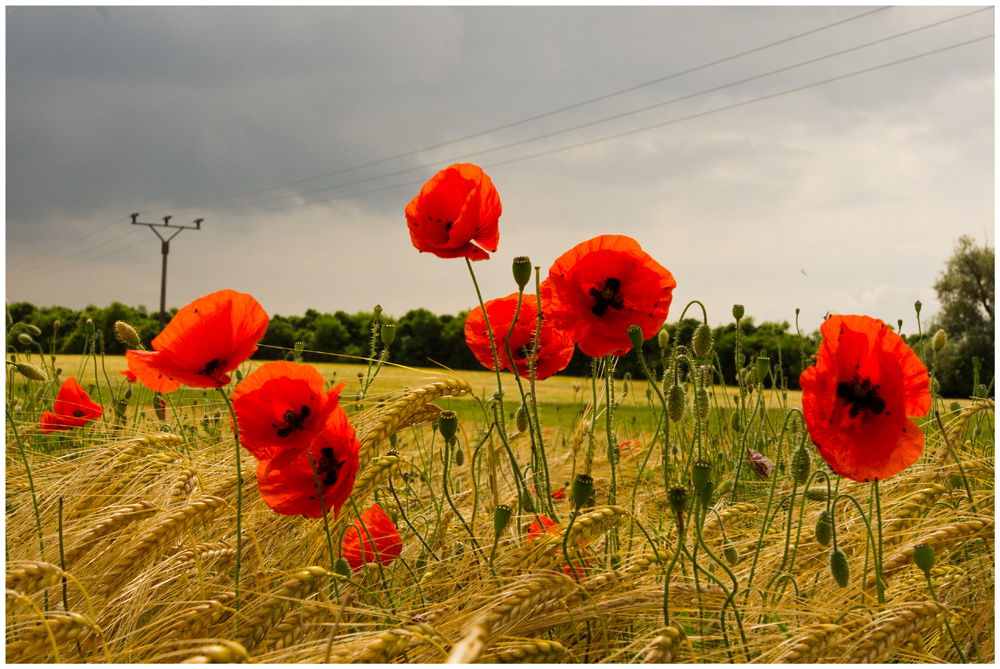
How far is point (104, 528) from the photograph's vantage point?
4.47 ft

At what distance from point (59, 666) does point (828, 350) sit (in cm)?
133

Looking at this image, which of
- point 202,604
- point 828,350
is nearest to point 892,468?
point 828,350

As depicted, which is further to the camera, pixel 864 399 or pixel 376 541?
pixel 376 541

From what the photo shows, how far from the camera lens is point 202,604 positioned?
1.12 metres

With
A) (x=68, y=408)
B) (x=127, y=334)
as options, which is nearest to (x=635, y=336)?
(x=127, y=334)

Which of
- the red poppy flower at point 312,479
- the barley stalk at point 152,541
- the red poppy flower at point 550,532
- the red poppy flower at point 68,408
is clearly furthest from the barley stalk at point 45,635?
the red poppy flower at point 68,408

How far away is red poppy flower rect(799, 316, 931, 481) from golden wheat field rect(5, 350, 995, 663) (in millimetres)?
146

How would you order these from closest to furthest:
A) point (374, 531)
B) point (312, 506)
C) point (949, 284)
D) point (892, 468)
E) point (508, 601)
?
point (508, 601) < point (892, 468) < point (312, 506) < point (374, 531) < point (949, 284)

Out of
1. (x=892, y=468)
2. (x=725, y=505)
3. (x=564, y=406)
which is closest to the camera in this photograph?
(x=892, y=468)

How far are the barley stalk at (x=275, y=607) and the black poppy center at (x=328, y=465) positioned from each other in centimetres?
26

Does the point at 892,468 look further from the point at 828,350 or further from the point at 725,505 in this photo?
the point at 725,505

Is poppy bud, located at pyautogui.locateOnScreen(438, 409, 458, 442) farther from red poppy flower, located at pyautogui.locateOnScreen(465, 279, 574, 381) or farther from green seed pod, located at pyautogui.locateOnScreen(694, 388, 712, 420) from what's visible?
green seed pod, located at pyautogui.locateOnScreen(694, 388, 712, 420)

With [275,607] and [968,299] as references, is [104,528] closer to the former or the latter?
[275,607]

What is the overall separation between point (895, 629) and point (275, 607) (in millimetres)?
1020
